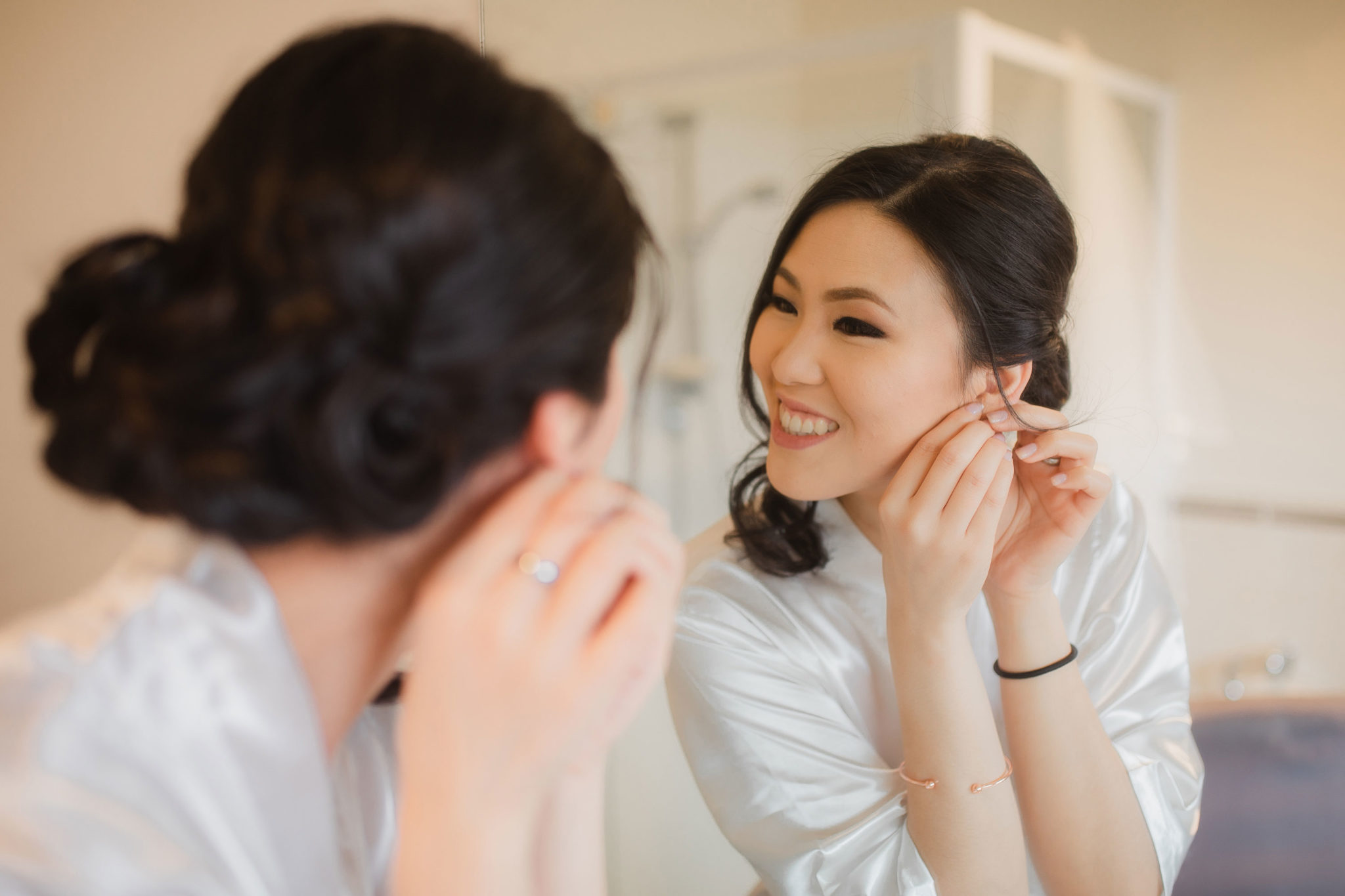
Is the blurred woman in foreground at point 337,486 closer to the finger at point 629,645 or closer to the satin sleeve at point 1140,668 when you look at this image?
the finger at point 629,645

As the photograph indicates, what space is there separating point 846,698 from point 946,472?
27cm

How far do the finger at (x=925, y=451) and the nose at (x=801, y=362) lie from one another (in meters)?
0.11

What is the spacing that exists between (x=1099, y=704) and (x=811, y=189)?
23.9 inches

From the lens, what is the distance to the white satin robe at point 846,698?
834mm

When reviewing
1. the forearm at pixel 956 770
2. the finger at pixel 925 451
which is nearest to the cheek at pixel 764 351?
the finger at pixel 925 451

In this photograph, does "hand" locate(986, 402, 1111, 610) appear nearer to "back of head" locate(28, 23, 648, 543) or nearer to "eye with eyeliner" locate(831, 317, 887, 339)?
"eye with eyeliner" locate(831, 317, 887, 339)

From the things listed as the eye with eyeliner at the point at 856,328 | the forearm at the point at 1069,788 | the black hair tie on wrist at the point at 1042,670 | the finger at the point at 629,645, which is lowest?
the forearm at the point at 1069,788

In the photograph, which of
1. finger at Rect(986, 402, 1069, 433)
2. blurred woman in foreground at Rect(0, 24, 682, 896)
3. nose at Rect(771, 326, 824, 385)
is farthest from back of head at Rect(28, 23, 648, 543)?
finger at Rect(986, 402, 1069, 433)

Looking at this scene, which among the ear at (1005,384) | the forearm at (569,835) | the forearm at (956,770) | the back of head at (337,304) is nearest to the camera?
the back of head at (337,304)

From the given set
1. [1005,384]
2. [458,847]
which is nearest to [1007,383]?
[1005,384]

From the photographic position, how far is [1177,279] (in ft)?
6.16

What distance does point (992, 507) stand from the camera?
822mm

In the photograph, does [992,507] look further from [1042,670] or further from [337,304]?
[337,304]

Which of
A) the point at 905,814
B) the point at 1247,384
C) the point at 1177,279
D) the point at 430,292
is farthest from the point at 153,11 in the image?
the point at 1247,384
